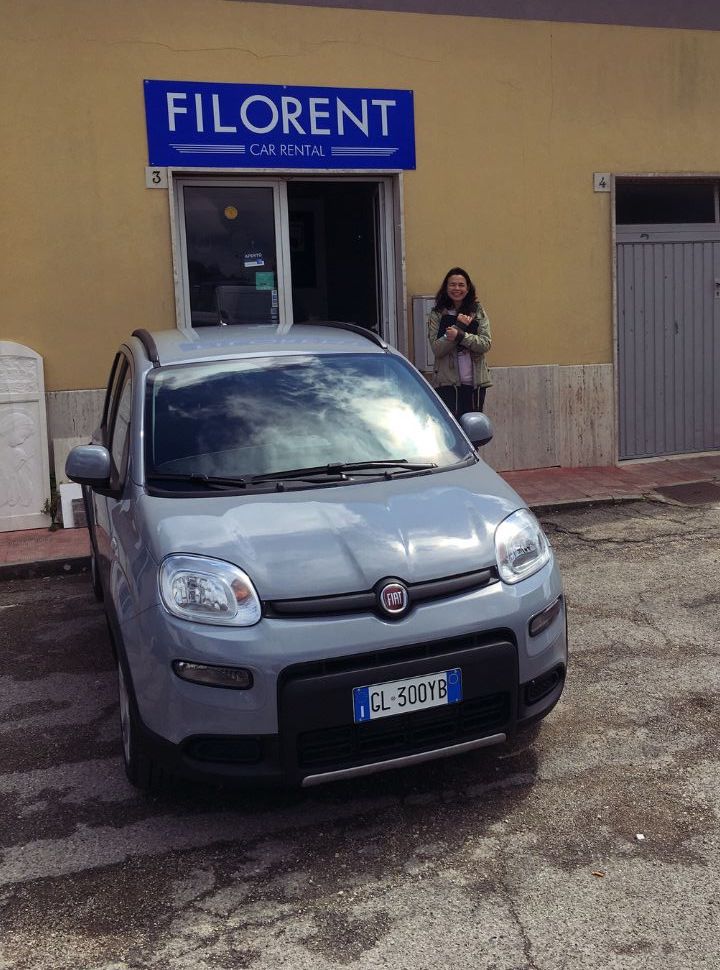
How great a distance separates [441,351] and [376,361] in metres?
3.49

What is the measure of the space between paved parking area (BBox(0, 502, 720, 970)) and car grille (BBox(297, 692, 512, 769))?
0.98 ft

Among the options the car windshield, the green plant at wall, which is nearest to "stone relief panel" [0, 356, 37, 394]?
the green plant at wall

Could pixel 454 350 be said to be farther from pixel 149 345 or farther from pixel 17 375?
pixel 149 345

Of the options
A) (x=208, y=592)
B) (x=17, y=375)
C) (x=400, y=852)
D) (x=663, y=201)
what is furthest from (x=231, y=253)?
(x=400, y=852)

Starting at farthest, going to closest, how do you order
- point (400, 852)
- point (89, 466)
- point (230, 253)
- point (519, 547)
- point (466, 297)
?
1. point (230, 253)
2. point (466, 297)
3. point (89, 466)
4. point (519, 547)
5. point (400, 852)

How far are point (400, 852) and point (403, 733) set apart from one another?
0.38 m

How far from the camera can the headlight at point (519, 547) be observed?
3662 mm

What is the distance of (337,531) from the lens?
142 inches

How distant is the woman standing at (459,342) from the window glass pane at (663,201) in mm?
2889

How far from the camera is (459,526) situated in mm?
3713

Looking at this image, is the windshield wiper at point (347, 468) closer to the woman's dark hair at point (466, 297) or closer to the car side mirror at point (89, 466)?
the car side mirror at point (89, 466)

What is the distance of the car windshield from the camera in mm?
4176

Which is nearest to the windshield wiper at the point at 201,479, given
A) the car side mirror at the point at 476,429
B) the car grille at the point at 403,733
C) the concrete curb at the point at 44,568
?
the car grille at the point at 403,733

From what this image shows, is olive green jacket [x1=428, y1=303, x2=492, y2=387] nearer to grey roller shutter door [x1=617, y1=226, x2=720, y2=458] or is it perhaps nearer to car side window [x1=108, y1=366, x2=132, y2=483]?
grey roller shutter door [x1=617, y1=226, x2=720, y2=458]
